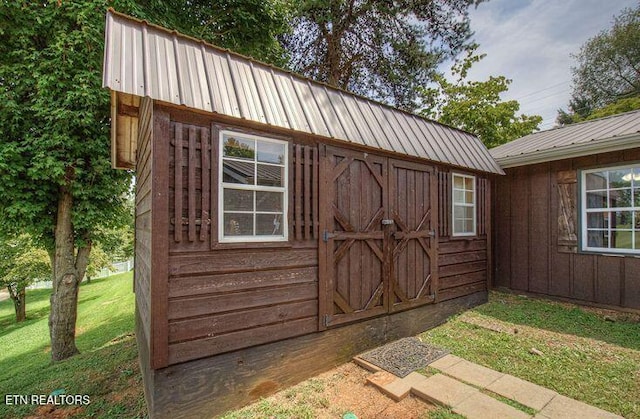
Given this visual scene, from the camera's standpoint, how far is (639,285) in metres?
4.93

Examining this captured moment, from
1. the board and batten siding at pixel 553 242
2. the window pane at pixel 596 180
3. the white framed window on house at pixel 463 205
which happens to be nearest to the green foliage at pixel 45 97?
the white framed window on house at pixel 463 205

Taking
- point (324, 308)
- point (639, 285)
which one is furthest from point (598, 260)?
point (324, 308)

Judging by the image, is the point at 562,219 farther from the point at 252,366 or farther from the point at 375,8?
the point at 375,8

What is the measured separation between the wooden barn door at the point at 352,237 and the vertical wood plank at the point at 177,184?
1.54 meters

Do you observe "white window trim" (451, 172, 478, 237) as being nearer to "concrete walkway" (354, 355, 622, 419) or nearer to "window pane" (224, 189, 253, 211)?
"concrete walkway" (354, 355, 622, 419)

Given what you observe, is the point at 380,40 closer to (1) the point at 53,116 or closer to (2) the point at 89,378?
(1) the point at 53,116

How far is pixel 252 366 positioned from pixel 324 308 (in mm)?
989

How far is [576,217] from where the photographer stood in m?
5.69

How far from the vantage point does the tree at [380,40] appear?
922cm

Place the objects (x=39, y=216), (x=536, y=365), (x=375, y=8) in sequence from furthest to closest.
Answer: (x=375, y=8)
(x=39, y=216)
(x=536, y=365)

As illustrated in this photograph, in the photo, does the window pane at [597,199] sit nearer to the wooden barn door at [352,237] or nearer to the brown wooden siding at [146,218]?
the wooden barn door at [352,237]

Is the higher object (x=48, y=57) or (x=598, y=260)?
(x=48, y=57)

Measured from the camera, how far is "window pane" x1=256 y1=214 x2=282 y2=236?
302 cm

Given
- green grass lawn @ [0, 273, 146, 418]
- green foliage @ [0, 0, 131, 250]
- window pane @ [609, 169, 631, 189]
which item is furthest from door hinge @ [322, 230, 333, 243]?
window pane @ [609, 169, 631, 189]
